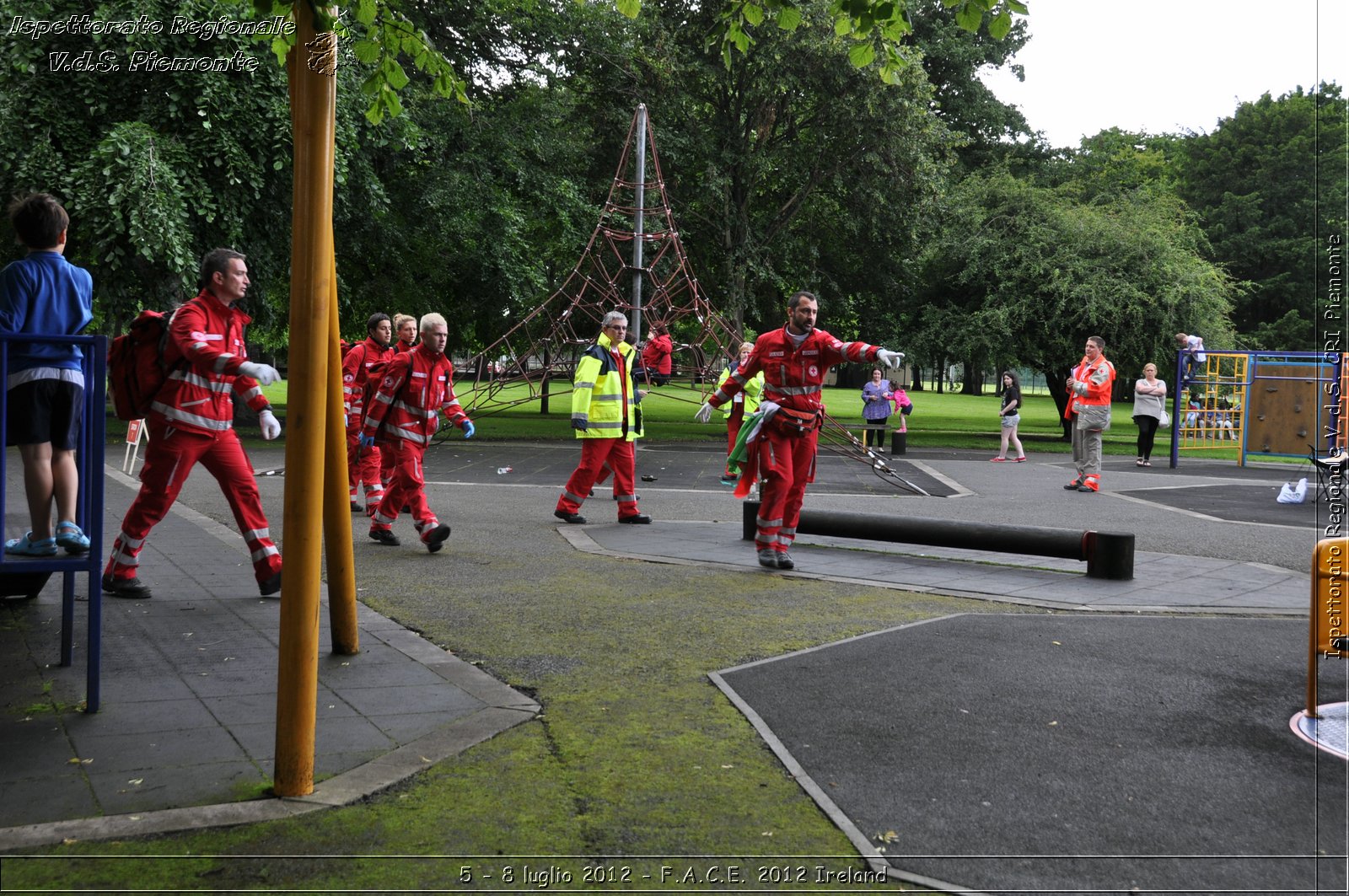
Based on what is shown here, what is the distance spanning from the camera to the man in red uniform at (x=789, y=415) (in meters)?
8.63

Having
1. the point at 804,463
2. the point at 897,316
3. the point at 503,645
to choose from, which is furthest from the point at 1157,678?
the point at 897,316

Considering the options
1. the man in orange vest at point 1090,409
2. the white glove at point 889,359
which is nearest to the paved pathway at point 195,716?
the white glove at point 889,359

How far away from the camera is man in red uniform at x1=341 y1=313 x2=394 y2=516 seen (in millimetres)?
11016

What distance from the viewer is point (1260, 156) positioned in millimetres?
47562

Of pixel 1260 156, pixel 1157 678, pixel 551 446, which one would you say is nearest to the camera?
pixel 1157 678

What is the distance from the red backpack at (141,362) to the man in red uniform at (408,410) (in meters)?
2.70

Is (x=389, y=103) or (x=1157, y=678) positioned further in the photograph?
(x=389, y=103)

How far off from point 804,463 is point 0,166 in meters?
12.9

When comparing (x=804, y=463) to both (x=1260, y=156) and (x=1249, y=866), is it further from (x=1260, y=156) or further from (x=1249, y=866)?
(x=1260, y=156)

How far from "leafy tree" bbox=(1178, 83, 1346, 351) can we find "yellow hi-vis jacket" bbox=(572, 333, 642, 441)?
40.4 meters

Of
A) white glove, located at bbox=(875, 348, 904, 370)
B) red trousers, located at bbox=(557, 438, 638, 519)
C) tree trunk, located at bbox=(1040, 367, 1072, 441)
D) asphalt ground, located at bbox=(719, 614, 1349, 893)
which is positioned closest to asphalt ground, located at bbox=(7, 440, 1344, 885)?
asphalt ground, located at bbox=(719, 614, 1349, 893)

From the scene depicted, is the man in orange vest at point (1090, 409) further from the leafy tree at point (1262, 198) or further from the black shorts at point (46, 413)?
the leafy tree at point (1262, 198)

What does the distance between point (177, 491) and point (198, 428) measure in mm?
413

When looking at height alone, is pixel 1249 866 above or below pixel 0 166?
below
